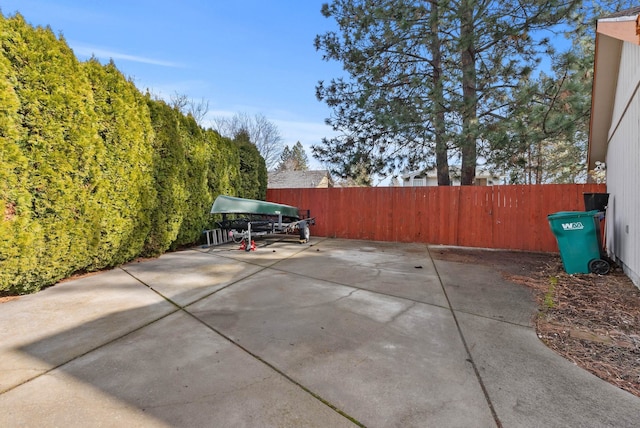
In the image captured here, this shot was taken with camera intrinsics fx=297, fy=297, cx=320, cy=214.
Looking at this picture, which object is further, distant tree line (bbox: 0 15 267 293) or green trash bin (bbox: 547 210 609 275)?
green trash bin (bbox: 547 210 609 275)

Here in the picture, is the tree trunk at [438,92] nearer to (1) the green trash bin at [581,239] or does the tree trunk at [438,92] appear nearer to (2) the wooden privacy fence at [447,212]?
(2) the wooden privacy fence at [447,212]

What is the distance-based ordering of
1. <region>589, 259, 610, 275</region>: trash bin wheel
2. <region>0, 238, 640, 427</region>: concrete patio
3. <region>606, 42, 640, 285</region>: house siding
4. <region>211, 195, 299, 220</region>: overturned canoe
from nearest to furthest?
<region>0, 238, 640, 427</region>: concrete patio → <region>606, 42, 640, 285</region>: house siding → <region>589, 259, 610, 275</region>: trash bin wheel → <region>211, 195, 299, 220</region>: overturned canoe

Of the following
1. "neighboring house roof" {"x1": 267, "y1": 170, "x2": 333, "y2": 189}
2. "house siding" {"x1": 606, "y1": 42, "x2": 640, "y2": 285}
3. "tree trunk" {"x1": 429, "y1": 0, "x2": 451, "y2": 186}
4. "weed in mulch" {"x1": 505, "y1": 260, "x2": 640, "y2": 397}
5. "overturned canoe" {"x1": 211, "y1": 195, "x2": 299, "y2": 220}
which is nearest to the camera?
"weed in mulch" {"x1": 505, "y1": 260, "x2": 640, "y2": 397}

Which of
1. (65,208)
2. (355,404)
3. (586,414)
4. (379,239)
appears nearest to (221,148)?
(65,208)

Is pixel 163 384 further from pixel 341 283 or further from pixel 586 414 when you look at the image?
pixel 341 283

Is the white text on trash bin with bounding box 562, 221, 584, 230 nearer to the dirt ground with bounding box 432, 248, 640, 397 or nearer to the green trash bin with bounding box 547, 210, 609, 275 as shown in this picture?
the green trash bin with bounding box 547, 210, 609, 275

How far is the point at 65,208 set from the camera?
4164mm

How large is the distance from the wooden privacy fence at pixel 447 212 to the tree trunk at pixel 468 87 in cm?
117

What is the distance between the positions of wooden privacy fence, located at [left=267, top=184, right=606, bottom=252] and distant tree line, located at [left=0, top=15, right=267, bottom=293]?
4.91 metres

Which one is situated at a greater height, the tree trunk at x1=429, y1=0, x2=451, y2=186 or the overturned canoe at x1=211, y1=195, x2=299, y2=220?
the tree trunk at x1=429, y1=0, x2=451, y2=186

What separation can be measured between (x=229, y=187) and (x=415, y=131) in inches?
229

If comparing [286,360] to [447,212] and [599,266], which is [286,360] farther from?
[447,212]

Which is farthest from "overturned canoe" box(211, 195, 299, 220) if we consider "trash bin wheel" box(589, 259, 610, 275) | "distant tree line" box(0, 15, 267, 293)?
"trash bin wheel" box(589, 259, 610, 275)

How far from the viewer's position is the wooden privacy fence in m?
7.61
